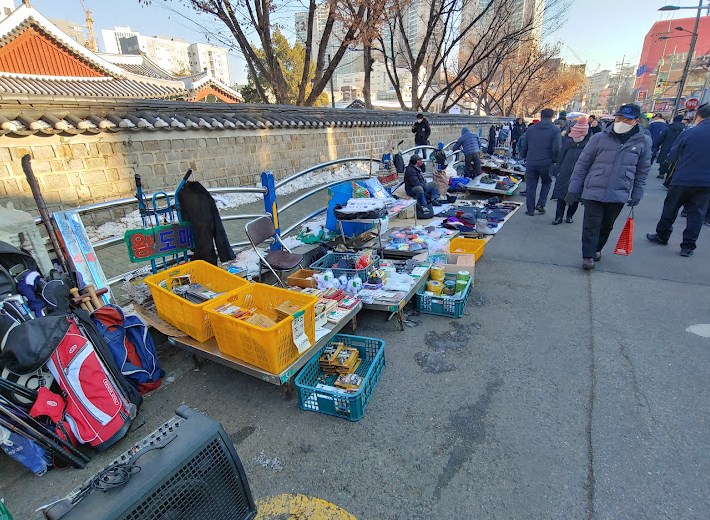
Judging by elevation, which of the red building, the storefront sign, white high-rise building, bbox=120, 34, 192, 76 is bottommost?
the storefront sign

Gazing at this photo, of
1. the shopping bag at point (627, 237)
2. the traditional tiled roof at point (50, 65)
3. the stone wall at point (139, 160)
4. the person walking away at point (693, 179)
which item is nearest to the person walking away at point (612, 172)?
the shopping bag at point (627, 237)

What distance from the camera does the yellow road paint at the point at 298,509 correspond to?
2.01 m

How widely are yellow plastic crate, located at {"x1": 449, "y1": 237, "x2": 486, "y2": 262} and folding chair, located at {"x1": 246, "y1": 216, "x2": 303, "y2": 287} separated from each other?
246 cm

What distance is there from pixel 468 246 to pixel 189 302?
13.3 feet

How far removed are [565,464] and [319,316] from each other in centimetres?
202

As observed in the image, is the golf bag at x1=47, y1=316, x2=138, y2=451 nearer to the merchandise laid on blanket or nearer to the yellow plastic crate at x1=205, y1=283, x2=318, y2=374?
the merchandise laid on blanket

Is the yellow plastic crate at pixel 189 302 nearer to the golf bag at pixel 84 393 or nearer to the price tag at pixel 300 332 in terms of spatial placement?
the golf bag at pixel 84 393

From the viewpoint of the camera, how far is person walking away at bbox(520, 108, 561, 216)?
24.1ft

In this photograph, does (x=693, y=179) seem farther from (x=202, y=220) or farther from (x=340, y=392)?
(x=202, y=220)

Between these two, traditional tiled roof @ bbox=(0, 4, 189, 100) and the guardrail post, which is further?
traditional tiled roof @ bbox=(0, 4, 189, 100)

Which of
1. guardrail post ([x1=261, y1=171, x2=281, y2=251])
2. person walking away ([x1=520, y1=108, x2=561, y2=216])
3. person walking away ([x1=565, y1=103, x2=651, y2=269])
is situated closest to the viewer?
person walking away ([x1=565, y1=103, x2=651, y2=269])

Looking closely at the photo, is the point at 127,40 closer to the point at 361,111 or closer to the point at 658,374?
the point at 361,111

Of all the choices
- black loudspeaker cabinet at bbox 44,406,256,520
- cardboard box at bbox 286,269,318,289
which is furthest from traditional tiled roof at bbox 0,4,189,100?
black loudspeaker cabinet at bbox 44,406,256,520

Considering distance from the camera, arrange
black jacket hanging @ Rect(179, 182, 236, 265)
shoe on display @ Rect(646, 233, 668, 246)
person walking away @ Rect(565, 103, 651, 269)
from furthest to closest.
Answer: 1. shoe on display @ Rect(646, 233, 668, 246)
2. person walking away @ Rect(565, 103, 651, 269)
3. black jacket hanging @ Rect(179, 182, 236, 265)
